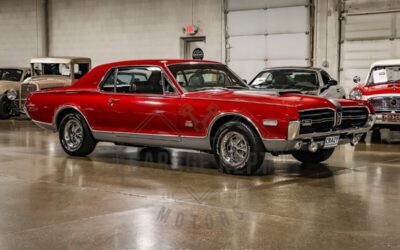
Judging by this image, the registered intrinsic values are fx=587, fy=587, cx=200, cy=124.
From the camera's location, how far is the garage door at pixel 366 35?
53.0 ft

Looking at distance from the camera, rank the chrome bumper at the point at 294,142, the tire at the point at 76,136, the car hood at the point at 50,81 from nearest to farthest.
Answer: the chrome bumper at the point at 294,142
the tire at the point at 76,136
the car hood at the point at 50,81

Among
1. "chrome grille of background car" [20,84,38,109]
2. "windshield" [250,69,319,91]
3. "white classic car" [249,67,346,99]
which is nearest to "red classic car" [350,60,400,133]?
"white classic car" [249,67,346,99]

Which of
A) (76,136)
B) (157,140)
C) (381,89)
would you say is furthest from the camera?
(381,89)

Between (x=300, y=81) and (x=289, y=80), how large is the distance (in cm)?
24

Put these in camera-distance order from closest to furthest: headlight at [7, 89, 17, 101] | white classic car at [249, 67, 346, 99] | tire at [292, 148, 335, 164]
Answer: tire at [292, 148, 335, 164] → white classic car at [249, 67, 346, 99] → headlight at [7, 89, 17, 101]

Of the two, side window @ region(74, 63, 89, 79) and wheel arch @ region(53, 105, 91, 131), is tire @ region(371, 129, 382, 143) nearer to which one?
wheel arch @ region(53, 105, 91, 131)

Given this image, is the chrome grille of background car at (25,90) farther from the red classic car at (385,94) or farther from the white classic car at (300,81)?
the red classic car at (385,94)

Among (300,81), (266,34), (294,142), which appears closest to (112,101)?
(294,142)

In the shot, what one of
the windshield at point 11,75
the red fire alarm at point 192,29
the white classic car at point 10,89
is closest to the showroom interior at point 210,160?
the white classic car at point 10,89

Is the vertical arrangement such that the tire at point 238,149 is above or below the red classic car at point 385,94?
below

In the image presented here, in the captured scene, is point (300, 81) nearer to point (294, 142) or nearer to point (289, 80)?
point (289, 80)

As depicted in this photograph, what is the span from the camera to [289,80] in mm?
12688

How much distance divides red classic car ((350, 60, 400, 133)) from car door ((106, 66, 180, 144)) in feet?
16.0

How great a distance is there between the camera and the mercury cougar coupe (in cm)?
734
